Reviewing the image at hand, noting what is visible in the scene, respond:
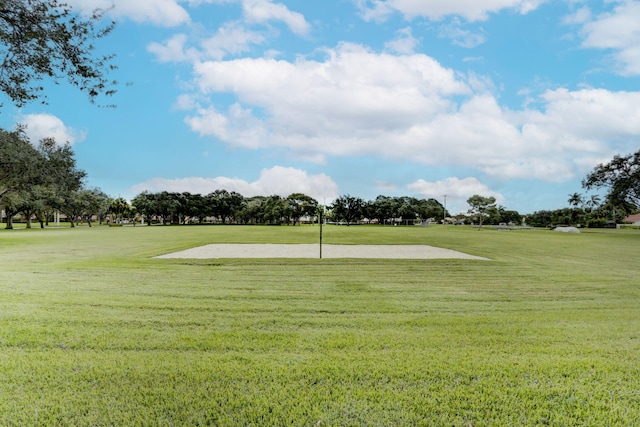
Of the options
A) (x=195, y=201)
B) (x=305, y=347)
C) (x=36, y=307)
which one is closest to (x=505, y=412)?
(x=305, y=347)

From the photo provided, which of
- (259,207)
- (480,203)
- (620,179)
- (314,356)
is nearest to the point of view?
(314,356)

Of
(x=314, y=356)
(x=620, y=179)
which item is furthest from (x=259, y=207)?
(x=314, y=356)

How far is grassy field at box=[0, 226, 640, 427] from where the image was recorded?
→ 323cm

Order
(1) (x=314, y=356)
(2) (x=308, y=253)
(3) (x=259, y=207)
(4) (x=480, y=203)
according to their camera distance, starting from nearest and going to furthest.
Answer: (1) (x=314, y=356) < (2) (x=308, y=253) < (4) (x=480, y=203) < (3) (x=259, y=207)

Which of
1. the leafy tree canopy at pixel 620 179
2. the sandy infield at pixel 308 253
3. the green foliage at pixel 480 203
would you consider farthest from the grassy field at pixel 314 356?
the green foliage at pixel 480 203

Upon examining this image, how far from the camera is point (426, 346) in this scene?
475 centimetres

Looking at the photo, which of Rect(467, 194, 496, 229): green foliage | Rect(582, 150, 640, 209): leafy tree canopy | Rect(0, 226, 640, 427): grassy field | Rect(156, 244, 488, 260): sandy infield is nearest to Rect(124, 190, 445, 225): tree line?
Rect(467, 194, 496, 229): green foliage

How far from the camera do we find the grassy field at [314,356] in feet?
10.6

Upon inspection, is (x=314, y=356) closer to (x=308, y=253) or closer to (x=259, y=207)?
(x=308, y=253)

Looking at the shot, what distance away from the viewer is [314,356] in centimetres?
435

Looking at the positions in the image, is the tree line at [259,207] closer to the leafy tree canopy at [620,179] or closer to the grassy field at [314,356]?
the leafy tree canopy at [620,179]

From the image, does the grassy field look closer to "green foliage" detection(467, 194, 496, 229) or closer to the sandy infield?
the sandy infield

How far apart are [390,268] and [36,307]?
30.8 feet

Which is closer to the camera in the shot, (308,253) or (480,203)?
(308,253)
